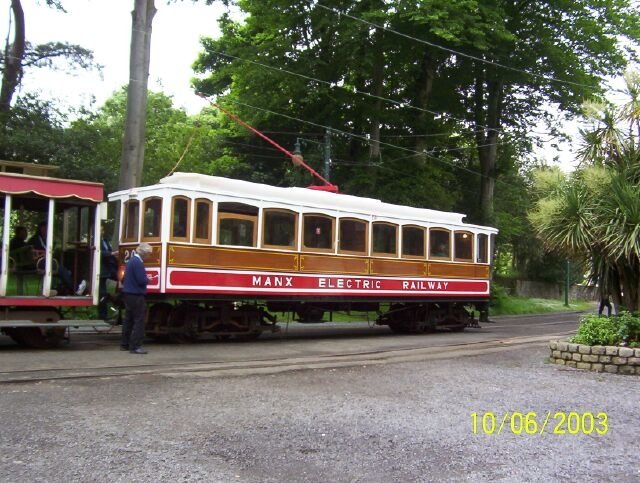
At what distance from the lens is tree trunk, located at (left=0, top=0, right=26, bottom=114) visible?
1928cm

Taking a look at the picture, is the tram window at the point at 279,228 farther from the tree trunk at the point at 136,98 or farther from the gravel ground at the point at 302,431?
the gravel ground at the point at 302,431

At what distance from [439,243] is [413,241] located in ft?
3.49

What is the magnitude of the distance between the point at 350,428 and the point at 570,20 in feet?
86.0

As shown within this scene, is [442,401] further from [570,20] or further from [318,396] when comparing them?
[570,20]

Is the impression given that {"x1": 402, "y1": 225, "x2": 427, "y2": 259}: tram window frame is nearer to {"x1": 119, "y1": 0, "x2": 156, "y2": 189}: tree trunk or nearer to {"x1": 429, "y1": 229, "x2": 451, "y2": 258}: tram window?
{"x1": 429, "y1": 229, "x2": 451, "y2": 258}: tram window

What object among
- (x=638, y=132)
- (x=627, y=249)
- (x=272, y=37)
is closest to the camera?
(x=627, y=249)

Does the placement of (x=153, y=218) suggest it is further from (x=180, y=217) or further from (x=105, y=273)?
(x=105, y=273)

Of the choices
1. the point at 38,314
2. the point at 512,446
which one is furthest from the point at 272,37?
the point at 512,446

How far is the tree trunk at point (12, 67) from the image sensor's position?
759 inches

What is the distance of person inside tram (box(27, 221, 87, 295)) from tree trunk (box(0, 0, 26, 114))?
30.0 ft

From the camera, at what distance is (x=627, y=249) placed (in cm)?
1044

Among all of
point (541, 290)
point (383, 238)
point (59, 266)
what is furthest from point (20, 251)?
point (541, 290)

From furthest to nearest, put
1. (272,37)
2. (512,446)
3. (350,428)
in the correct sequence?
(272,37) < (350,428) < (512,446)

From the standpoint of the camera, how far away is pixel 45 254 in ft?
36.6
